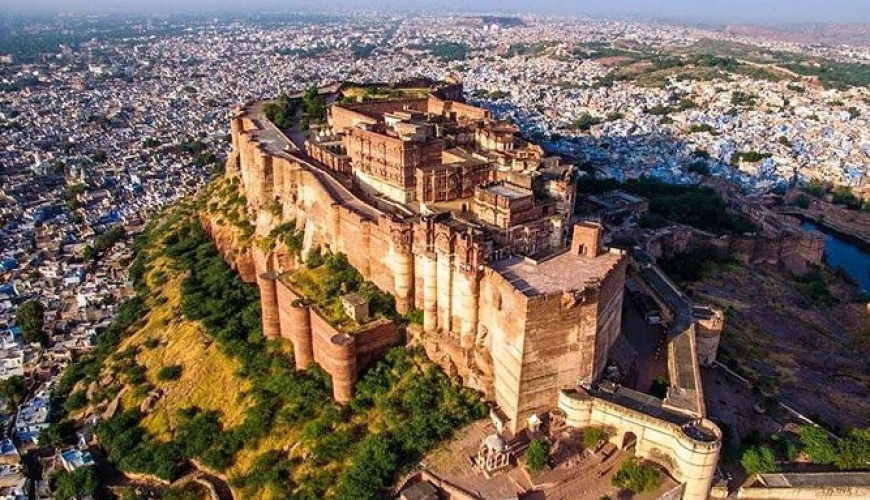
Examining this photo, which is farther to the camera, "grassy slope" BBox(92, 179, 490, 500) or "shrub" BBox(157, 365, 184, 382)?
"shrub" BBox(157, 365, 184, 382)

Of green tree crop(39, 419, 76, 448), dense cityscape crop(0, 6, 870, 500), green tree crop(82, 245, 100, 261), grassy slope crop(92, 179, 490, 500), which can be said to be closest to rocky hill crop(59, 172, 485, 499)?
grassy slope crop(92, 179, 490, 500)

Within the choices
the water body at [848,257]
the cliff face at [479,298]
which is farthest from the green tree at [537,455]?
the water body at [848,257]

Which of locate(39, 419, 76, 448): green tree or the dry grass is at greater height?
the dry grass

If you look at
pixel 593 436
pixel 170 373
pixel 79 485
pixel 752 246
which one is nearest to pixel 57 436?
pixel 79 485

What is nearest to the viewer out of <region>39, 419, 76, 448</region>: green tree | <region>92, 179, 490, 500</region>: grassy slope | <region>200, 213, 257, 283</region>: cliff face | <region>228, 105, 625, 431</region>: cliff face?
<region>228, 105, 625, 431</region>: cliff face

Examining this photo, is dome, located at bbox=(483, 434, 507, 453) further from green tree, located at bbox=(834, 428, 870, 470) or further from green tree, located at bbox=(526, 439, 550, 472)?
green tree, located at bbox=(834, 428, 870, 470)

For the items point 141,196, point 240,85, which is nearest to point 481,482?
point 141,196

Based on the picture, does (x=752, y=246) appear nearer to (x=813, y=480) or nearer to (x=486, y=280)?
(x=813, y=480)

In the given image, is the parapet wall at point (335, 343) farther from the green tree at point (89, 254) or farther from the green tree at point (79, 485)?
the green tree at point (89, 254)
